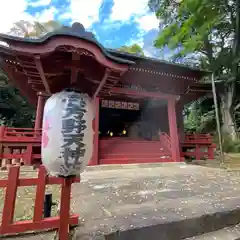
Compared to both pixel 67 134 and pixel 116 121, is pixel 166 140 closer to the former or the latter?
pixel 116 121

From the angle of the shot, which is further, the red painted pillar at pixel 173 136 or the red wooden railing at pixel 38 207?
the red painted pillar at pixel 173 136

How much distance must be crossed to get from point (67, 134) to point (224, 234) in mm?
2370

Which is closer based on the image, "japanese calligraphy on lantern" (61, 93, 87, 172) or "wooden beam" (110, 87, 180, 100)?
"japanese calligraphy on lantern" (61, 93, 87, 172)

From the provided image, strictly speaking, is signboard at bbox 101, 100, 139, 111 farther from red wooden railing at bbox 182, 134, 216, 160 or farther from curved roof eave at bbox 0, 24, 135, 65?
curved roof eave at bbox 0, 24, 135, 65

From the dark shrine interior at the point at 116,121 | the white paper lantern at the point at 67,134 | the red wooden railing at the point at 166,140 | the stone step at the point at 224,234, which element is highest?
the dark shrine interior at the point at 116,121

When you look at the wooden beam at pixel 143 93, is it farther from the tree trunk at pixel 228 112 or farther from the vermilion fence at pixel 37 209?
the tree trunk at pixel 228 112

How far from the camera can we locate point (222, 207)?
2.93 meters

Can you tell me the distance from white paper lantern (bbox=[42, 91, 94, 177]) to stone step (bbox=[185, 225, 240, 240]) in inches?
68.3

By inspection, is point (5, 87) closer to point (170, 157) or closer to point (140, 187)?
point (170, 157)

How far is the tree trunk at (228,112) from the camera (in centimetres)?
1477

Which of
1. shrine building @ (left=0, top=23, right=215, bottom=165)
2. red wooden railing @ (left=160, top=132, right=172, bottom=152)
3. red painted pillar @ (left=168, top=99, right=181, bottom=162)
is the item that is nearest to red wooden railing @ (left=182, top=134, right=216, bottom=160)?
shrine building @ (left=0, top=23, right=215, bottom=165)

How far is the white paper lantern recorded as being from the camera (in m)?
2.03

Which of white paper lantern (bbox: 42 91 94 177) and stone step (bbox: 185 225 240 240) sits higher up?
white paper lantern (bbox: 42 91 94 177)

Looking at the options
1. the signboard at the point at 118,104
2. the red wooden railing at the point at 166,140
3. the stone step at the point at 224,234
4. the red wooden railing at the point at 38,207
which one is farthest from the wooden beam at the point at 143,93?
the stone step at the point at 224,234
